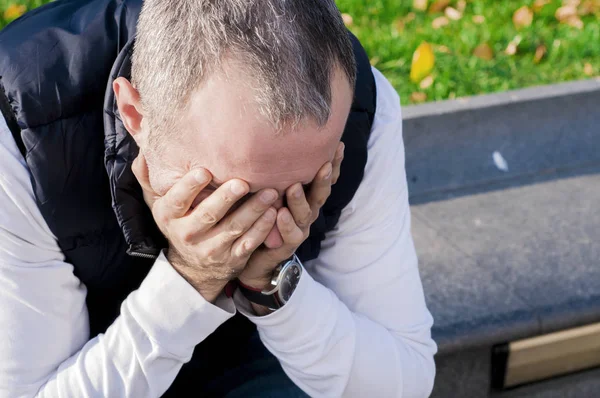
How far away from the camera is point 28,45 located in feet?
5.78

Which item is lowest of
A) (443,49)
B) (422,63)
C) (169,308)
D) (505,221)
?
(505,221)

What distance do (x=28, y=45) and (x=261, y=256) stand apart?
2.07ft

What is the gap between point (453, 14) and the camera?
14.9 ft

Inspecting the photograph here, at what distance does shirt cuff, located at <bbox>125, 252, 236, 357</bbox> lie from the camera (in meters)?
1.75

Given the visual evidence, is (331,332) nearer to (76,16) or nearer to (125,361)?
(125,361)

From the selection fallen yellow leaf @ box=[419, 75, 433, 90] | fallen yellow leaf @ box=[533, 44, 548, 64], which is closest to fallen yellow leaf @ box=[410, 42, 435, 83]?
fallen yellow leaf @ box=[419, 75, 433, 90]

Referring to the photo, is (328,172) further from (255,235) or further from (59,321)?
(59,321)

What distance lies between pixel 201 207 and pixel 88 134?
1.16 ft

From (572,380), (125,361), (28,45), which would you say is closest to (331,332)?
(125,361)

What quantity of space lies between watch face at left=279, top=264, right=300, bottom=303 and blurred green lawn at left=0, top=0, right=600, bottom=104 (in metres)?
1.99

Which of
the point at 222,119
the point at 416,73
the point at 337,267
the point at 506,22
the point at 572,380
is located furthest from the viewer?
the point at 506,22

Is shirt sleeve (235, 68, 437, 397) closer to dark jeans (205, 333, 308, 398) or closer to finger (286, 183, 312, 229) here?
dark jeans (205, 333, 308, 398)

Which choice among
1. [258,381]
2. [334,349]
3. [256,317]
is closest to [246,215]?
[256,317]

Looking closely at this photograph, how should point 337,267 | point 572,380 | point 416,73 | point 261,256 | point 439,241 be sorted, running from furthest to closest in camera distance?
1. point 416,73
2. point 439,241
3. point 572,380
4. point 337,267
5. point 261,256
